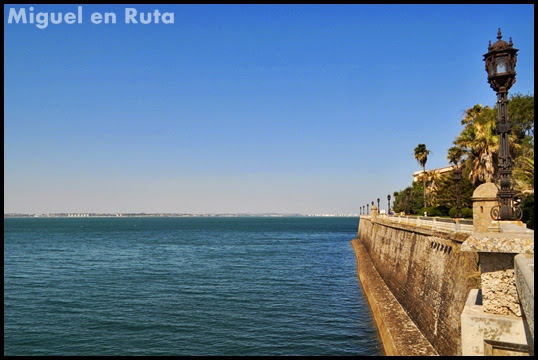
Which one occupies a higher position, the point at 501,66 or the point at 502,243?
the point at 501,66

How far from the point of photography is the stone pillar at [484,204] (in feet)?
40.6

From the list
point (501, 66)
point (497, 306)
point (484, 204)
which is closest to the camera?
point (497, 306)

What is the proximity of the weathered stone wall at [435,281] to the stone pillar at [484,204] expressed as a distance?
3.64 ft

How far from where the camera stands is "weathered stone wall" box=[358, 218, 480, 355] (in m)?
13.8

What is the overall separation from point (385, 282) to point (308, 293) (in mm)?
5257

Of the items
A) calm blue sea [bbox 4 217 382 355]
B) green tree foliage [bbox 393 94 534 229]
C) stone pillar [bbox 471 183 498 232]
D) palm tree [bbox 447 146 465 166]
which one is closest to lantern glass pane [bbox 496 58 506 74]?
stone pillar [bbox 471 183 498 232]

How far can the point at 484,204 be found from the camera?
1280cm

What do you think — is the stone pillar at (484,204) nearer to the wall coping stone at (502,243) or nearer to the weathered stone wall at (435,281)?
the weathered stone wall at (435,281)

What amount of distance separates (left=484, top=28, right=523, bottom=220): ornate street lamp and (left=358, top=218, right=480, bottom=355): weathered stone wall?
4.75 metres

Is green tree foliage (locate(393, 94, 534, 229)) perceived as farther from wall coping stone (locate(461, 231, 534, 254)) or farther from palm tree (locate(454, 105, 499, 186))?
wall coping stone (locate(461, 231, 534, 254))

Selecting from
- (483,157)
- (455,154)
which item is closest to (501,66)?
(483,157)

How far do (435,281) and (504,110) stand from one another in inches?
417

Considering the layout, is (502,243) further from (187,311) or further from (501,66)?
(187,311)

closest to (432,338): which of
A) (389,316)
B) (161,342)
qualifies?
(389,316)
